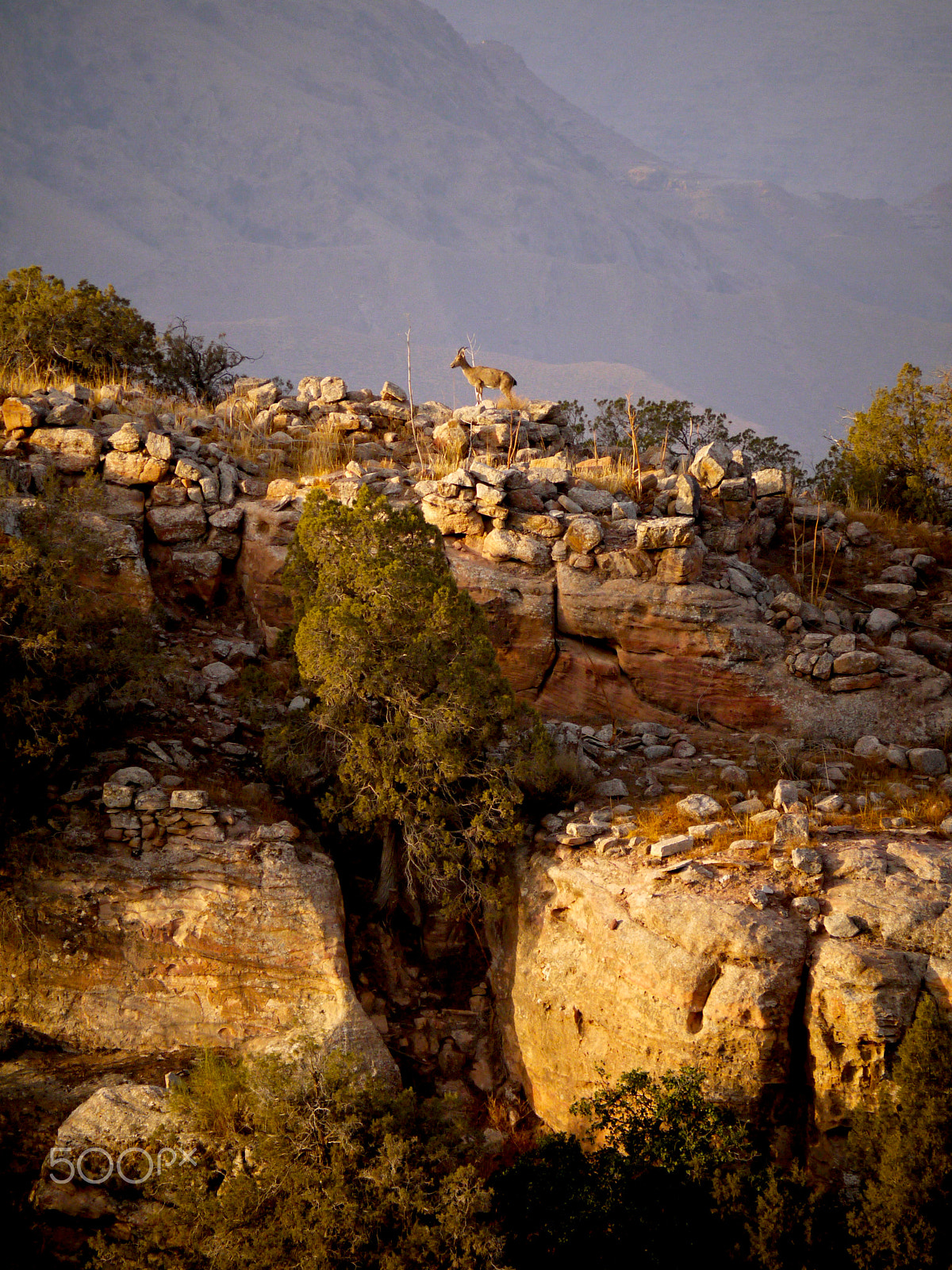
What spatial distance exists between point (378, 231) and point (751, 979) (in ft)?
469

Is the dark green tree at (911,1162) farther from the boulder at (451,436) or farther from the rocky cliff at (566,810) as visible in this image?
the boulder at (451,436)

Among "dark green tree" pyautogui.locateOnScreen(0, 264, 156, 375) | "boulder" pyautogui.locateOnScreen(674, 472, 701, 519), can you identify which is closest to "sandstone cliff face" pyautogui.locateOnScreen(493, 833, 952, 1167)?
"boulder" pyautogui.locateOnScreen(674, 472, 701, 519)

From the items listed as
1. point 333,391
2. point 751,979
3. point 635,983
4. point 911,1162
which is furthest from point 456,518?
point 911,1162

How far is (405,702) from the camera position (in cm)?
1027

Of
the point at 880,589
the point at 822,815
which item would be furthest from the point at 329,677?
the point at 880,589

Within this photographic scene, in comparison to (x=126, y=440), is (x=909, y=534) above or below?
below

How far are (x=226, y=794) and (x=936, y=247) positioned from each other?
8386 inches

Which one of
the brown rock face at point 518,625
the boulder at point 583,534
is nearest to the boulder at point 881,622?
the boulder at point 583,534

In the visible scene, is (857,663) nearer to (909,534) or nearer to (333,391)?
(909,534)

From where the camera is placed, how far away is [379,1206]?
7203 millimetres

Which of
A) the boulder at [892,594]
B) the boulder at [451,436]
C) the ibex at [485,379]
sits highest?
the ibex at [485,379]

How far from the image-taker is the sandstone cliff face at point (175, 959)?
9602mm

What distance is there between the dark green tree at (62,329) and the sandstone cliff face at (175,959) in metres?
12.1

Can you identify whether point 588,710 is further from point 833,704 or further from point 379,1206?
point 379,1206
